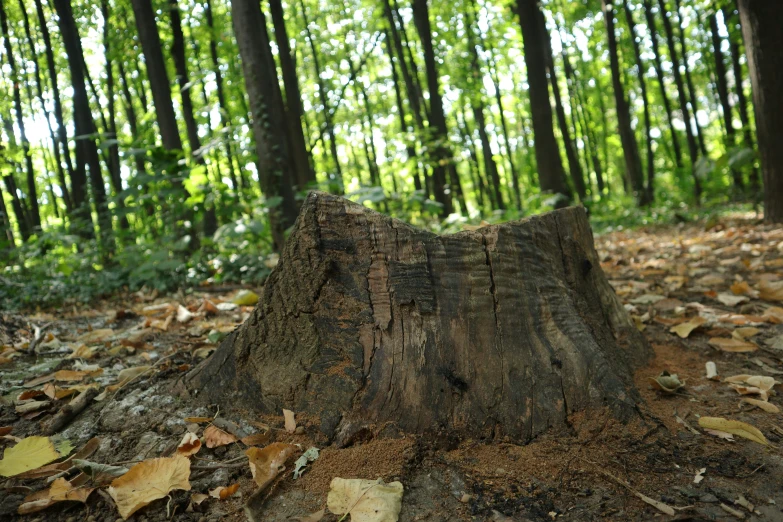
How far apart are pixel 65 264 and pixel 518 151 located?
27509 mm

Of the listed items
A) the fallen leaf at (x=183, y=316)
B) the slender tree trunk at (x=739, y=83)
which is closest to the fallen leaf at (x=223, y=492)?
the fallen leaf at (x=183, y=316)

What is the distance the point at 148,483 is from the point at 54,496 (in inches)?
10.4

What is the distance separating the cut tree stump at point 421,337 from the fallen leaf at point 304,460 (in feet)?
0.38

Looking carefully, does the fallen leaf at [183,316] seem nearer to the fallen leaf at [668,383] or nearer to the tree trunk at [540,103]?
the fallen leaf at [668,383]

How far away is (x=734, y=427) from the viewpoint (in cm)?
190

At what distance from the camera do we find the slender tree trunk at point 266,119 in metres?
6.14

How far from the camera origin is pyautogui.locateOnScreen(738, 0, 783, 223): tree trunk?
5.88 metres

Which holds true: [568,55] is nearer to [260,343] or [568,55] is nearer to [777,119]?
[777,119]

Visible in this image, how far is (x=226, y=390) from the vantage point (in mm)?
2215

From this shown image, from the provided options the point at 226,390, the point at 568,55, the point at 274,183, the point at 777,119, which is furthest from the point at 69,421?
the point at 568,55

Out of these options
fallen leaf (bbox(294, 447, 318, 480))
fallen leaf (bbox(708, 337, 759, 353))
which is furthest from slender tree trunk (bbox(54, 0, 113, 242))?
fallen leaf (bbox(708, 337, 759, 353))

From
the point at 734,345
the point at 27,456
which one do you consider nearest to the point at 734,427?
the point at 734,345

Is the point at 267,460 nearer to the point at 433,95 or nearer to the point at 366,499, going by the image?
the point at 366,499

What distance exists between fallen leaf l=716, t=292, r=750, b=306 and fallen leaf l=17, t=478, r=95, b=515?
12.0 feet
